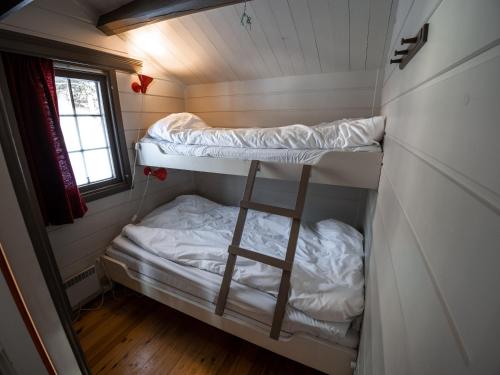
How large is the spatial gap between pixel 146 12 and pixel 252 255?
1.78m

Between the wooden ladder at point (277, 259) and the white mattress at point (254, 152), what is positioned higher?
the white mattress at point (254, 152)

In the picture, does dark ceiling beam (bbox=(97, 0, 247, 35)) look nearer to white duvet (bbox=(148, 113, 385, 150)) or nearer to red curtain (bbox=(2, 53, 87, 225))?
red curtain (bbox=(2, 53, 87, 225))

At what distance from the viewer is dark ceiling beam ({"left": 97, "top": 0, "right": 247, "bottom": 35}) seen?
138 cm

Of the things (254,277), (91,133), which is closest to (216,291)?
(254,277)

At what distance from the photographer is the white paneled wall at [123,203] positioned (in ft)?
6.05

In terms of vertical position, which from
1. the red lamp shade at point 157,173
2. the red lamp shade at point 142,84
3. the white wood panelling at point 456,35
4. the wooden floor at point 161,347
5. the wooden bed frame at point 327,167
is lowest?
the wooden floor at point 161,347

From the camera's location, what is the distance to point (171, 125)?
203cm

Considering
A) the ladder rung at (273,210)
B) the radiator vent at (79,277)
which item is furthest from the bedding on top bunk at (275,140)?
the radiator vent at (79,277)

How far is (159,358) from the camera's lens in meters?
1.58

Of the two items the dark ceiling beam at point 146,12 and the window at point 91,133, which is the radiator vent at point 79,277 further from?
Answer: the dark ceiling beam at point 146,12

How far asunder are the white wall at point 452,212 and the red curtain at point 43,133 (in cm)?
207

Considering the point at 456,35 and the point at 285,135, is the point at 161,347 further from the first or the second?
the point at 456,35

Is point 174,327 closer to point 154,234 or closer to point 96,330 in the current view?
point 96,330

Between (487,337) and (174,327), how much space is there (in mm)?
2061
